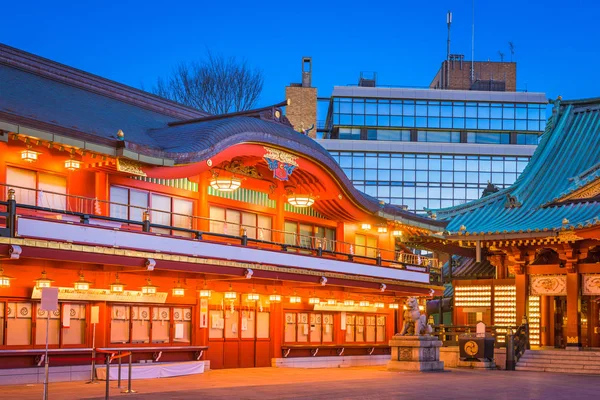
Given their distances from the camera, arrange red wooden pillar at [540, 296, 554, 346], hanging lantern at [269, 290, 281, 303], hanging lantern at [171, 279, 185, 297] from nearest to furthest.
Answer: hanging lantern at [171, 279, 185, 297], hanging lantern at [269, 290, 281, 303], red wooden pillar at [540, 296, 554, 346]

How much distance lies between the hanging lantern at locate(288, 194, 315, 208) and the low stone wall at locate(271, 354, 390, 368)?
20.8ft

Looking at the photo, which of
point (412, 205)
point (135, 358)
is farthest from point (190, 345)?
point (412, 205)

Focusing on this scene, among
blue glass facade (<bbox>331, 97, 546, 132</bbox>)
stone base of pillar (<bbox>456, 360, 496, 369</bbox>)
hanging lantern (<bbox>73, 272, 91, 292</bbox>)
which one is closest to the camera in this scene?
hanging lantern (<bbox>73, 272, 91, 292</bbox>)

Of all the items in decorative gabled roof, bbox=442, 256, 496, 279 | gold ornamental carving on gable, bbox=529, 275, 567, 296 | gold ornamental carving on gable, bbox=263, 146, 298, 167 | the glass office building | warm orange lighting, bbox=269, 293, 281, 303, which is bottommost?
warm orange lighting, bbox=269, 293, 281, 303

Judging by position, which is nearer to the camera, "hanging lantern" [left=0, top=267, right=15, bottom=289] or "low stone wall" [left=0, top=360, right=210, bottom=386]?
"hanging lantern" [left=0, top=267, right=15, bottom=289]

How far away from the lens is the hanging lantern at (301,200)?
37.9m

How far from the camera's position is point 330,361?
40812 mm

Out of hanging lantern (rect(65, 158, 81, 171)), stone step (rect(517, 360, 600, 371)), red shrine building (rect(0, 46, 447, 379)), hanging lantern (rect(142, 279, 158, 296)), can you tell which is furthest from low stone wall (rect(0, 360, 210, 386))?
stone step (rect(517, 360, 600, 371))

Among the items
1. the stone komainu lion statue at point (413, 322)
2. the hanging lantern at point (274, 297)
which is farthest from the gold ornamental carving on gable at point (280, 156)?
the stone komainu lion statue at point (413, 322)

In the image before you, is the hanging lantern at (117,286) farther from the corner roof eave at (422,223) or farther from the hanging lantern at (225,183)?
the corner roof eave at (422,223)

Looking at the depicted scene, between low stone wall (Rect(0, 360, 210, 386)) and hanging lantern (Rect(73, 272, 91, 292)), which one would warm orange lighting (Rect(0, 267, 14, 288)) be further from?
low stone wall (Rect(0, 360, 210, 386))

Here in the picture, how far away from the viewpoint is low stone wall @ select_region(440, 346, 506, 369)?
129 ft

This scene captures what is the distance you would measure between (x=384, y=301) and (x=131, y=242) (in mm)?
19194

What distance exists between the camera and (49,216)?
27578 mm
